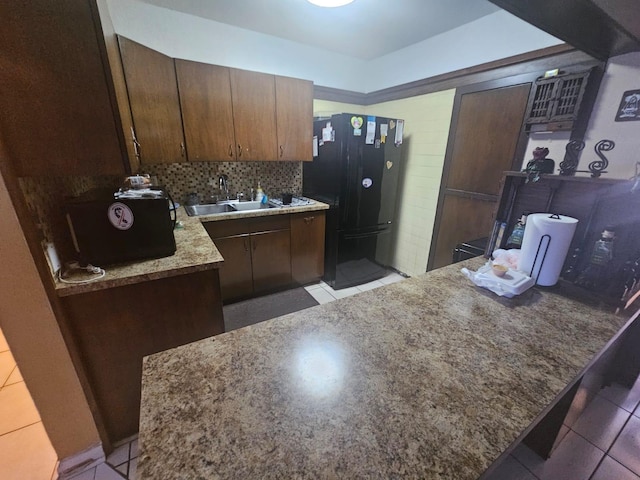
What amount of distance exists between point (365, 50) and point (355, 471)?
352cm

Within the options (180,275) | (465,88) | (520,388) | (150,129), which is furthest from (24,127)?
(465,88)

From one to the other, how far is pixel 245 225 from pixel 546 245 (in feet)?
7.00

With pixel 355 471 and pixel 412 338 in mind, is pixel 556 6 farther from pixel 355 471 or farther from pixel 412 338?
pixel 355 471

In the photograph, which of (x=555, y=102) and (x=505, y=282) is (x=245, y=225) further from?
(x=555, y=102)

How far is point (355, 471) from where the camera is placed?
48 centimetres

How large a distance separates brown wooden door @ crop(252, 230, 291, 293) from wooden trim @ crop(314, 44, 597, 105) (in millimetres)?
1781

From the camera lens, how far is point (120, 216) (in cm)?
119

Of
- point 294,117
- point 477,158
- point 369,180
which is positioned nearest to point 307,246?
point 369,180

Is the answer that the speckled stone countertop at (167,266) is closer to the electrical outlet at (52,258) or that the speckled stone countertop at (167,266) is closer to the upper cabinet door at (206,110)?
the electrical outlet at (52,258)

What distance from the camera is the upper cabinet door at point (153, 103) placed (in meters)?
1.85

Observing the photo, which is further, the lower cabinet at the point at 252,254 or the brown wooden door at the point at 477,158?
the lower cabinet at the point at 252,254

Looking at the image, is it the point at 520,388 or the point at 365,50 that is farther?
the point at 365,50

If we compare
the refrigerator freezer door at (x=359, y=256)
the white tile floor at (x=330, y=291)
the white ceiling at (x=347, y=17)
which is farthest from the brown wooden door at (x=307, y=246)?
the white ceiling at (x=347, y=17)

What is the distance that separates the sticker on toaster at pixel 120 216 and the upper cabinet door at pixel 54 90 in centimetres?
19
